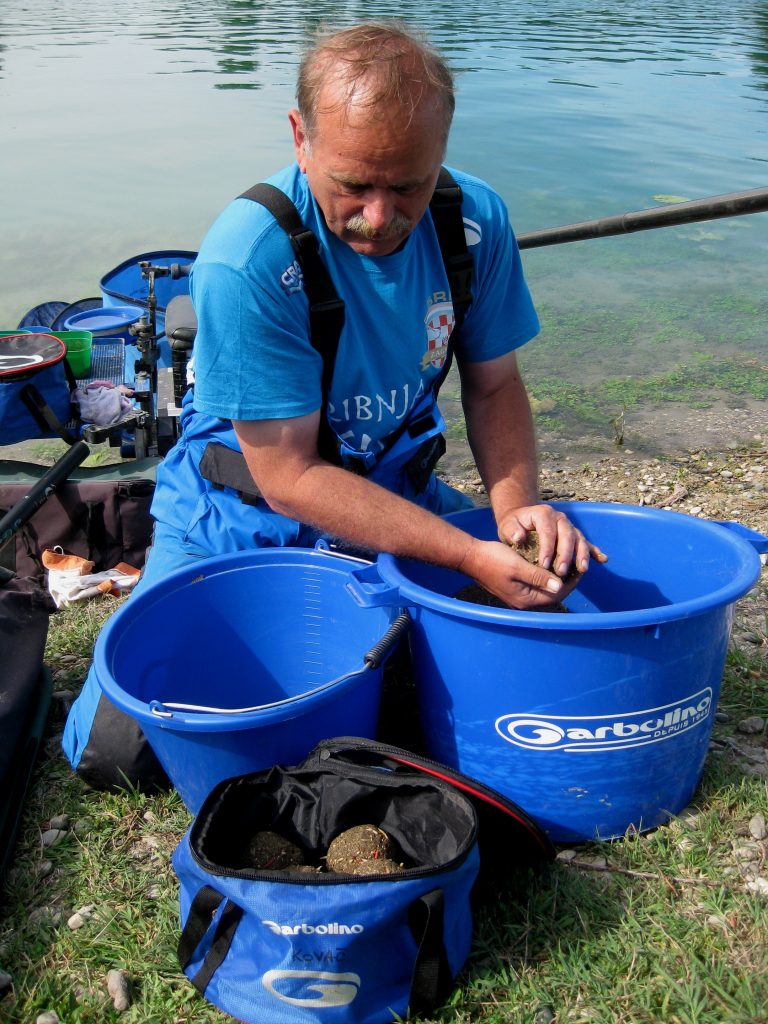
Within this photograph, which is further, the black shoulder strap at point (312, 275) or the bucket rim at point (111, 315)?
the bucket rim at point (111, 315)

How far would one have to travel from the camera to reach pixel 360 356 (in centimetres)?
231

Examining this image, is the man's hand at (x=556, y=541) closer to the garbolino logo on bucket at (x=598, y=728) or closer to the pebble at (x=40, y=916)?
the garbolino logo on bucket at (x=598, y=728)

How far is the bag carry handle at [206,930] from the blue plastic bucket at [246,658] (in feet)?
1.01

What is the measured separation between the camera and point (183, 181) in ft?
34.4

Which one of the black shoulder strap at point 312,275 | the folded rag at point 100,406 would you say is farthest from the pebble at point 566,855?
the folded rag at point 100,406

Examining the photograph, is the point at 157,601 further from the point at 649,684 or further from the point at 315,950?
the point at 649,684

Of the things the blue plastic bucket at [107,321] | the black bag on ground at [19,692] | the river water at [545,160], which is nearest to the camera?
the black bag on ground at [19,692]

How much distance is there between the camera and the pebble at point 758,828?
213 cm

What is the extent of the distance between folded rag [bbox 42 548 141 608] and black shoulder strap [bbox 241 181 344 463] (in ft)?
5.02

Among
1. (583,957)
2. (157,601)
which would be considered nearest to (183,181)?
(157,601)

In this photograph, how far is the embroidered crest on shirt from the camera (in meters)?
2.41

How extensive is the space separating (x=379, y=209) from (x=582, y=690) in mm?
1037

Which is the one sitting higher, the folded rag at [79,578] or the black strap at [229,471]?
the black strap at [229,471]

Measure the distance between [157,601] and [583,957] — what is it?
1186 millimetres
